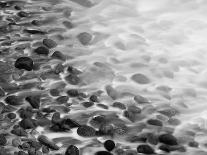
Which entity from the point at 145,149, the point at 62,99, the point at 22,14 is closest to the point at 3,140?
the point at 62,99

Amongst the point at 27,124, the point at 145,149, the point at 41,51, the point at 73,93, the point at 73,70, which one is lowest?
the point at 145,149

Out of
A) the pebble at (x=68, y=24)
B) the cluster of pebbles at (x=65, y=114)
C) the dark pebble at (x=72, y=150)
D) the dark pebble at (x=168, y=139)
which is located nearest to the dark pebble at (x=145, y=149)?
the cluster of pebbles at (x=65, y=114)

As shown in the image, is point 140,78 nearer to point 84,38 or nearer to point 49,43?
point 84,38

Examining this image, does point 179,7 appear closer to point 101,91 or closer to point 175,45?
point 175,45

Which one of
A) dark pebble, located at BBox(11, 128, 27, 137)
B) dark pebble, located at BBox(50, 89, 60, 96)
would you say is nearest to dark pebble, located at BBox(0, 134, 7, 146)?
dark pebble, located at BBox(11, 128, 27, 137)

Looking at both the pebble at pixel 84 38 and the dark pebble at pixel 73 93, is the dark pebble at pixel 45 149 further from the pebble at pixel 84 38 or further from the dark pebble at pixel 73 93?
the pebble at pixel 84 38

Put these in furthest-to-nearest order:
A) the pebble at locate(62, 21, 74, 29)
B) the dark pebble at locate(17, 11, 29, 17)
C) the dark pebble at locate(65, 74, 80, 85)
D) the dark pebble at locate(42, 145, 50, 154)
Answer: the dark pebble at locate(17, 11, 29, 17) → the pebble at locate(62, 21, 74, 29) → the dark pebble at locate(65, 74, 80, 85) → the dark pebble at locate(42, 145, 50, 154)

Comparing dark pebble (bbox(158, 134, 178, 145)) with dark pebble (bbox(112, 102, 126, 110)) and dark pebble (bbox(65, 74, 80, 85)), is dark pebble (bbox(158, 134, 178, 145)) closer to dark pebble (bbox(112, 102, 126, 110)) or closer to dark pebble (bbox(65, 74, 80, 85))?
dark pebble (bbox(112, 102, 126, 110))
